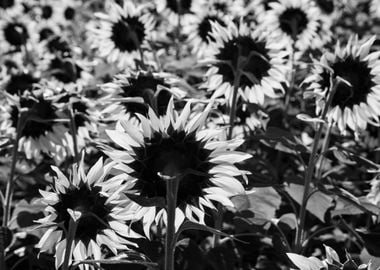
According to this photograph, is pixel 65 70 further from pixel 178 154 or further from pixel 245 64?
pixel 178 154

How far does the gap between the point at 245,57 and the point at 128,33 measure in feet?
3.63

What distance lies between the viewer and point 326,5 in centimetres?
545

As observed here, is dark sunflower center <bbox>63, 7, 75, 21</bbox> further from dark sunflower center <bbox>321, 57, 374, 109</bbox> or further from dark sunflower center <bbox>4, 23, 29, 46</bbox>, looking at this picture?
dark sunflower center <bbox>321, 57, 374, 109</bbox>

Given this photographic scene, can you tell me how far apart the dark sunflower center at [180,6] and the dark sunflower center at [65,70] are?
958 millimetres

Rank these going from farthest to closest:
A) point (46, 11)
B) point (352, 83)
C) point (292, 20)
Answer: point (46, 11)
point (292, 20)
point (352, 83)

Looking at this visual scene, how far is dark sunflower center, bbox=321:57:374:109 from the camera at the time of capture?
227cm

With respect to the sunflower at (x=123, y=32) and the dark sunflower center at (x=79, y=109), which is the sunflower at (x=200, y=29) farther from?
the dark sunflower center at (x=79, y=109)

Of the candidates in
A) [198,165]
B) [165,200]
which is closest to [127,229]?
[165,200]

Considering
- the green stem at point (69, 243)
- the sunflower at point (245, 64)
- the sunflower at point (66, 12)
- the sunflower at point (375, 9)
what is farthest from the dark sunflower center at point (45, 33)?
the green stem at point (69, 243)

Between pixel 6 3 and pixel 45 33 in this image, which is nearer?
pixel 45 33

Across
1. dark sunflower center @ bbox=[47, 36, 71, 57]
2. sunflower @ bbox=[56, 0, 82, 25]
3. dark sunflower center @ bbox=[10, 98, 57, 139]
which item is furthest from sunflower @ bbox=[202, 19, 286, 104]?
sunflower @ bbox=[56, 0, 82, 25]

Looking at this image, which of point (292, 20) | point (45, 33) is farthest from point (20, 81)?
point (45, 33)

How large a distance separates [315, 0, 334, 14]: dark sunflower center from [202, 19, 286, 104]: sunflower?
3.09 metres

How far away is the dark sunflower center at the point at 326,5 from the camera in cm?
541
